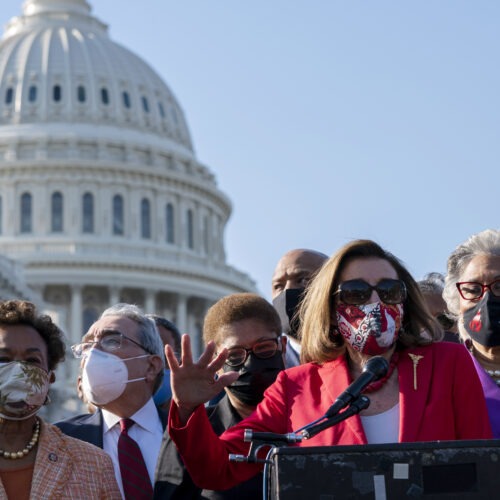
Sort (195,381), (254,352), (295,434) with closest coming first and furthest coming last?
(295,434) < (195,381) < (254,352)

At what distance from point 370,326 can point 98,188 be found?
77.9m

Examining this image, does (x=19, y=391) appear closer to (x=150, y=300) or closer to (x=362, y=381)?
(x=362, y=381)

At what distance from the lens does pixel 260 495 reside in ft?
19.8

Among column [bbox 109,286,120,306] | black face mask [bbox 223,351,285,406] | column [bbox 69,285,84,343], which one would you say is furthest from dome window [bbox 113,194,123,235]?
black face mask [bbox 223,351,285,406]

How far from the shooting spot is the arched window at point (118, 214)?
8256 centimetres

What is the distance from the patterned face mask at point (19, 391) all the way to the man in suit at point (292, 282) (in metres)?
2.73

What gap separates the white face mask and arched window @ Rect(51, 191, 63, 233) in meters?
75.1

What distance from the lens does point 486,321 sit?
5.99m

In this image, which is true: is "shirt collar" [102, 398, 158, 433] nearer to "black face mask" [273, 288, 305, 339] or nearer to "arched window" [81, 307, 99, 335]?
"black face mask" [273, 288, 305, 339]

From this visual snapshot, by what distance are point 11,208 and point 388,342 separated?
76.7m

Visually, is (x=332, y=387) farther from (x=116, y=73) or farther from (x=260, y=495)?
(x=116, y=73)

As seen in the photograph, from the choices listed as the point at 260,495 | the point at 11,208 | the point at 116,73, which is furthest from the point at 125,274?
the point at 260,495

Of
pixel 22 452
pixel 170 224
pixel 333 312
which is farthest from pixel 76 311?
pixel 333 312

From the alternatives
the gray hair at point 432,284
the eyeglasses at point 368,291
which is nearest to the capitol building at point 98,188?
the gray hair at point 432,284
